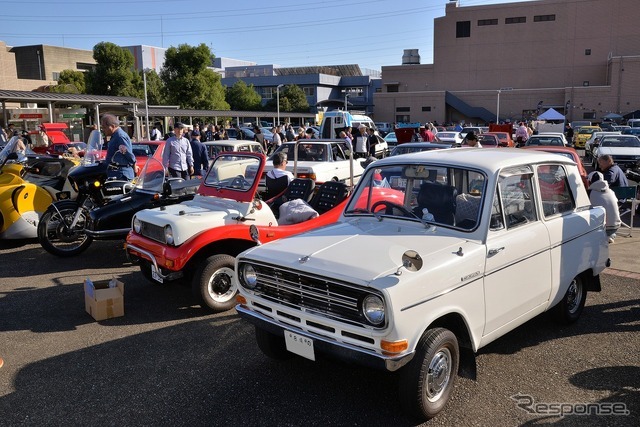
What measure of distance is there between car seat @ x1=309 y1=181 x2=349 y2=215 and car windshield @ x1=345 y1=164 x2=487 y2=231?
6.41ft

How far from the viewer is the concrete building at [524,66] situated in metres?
60.5

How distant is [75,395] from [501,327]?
3492 mm

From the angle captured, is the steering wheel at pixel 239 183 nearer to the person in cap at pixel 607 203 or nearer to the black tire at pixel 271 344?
the black tire at pixel 271 344

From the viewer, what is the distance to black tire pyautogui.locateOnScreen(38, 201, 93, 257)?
26.6 feet

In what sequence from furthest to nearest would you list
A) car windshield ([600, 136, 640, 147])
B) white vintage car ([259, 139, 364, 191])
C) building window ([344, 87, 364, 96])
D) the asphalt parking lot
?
1. building window ([344, 87, 364, 96])
2. car windshield ([600, 136, 640, 147])
3. white vintage car ([259, 139, 364, 191])
4. the asphalt parking lot

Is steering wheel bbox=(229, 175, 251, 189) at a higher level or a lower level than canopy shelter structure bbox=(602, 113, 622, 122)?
lower

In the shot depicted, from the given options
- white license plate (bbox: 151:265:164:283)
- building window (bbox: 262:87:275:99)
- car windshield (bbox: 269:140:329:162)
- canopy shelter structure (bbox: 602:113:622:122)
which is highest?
building window (bbox: 262:87:275:99)

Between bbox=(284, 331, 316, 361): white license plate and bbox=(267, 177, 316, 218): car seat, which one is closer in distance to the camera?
bbox=(284, 331, 316, 361): white license plate

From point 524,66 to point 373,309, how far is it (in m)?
74.4

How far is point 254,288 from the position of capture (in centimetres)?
409

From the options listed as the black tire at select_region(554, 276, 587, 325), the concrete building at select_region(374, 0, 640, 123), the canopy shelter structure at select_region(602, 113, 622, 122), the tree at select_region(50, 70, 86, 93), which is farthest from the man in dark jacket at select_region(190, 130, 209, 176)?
the concrete building at select_region(374, 0, 640, 123)

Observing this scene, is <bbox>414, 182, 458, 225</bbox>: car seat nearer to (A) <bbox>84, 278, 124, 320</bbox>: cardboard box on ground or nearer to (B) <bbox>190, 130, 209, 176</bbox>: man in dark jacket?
(A) <bbox>84, 278, 124, 320</bbox>: cardboard box on ground

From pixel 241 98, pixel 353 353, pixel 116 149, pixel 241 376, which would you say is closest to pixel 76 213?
pixel 116 149

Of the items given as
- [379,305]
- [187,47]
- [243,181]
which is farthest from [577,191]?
[187,47]
